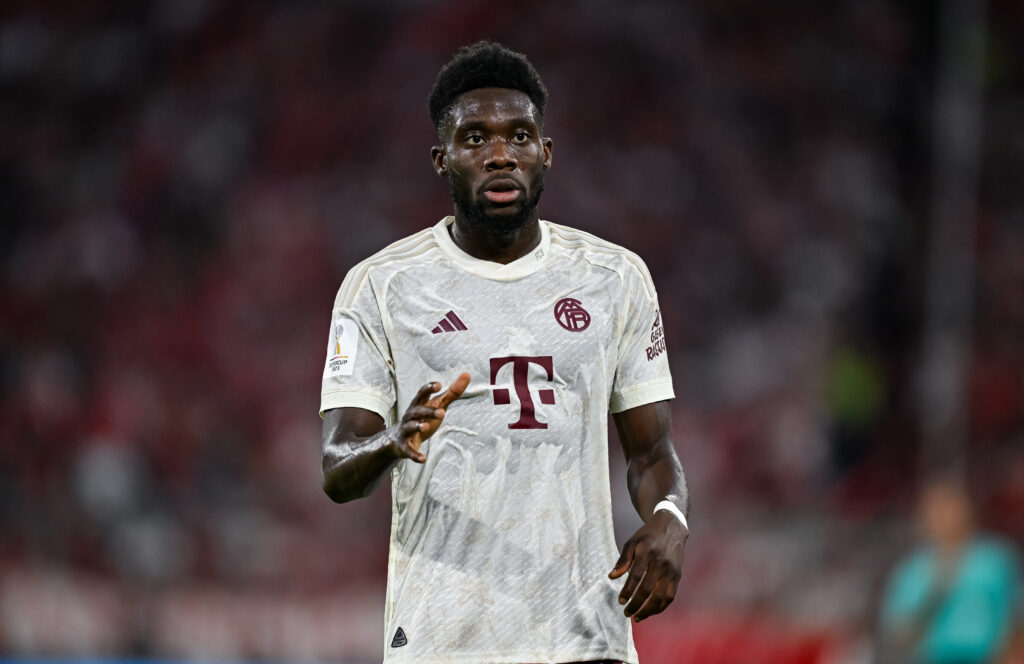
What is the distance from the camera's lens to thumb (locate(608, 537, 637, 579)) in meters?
3.14

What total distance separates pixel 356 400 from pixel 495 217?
0.54 metres

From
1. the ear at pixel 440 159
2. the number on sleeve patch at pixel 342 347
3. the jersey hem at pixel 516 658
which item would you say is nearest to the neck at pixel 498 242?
the ear at pixel 440 159

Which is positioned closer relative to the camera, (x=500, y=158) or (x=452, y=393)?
(x=452, y=393)

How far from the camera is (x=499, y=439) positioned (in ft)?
11.0

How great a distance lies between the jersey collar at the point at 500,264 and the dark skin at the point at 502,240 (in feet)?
0.06

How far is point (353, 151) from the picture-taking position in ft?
47.0

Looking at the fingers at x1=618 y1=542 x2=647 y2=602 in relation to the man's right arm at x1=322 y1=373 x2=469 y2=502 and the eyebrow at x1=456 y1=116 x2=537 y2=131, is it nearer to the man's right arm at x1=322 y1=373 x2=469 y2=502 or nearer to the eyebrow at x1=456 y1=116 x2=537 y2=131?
the man's right arm at x1=322 y1=373 x2=469 y2=502

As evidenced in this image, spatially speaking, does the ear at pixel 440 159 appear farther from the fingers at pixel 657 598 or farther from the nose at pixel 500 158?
the fingers at pixel 657 598
